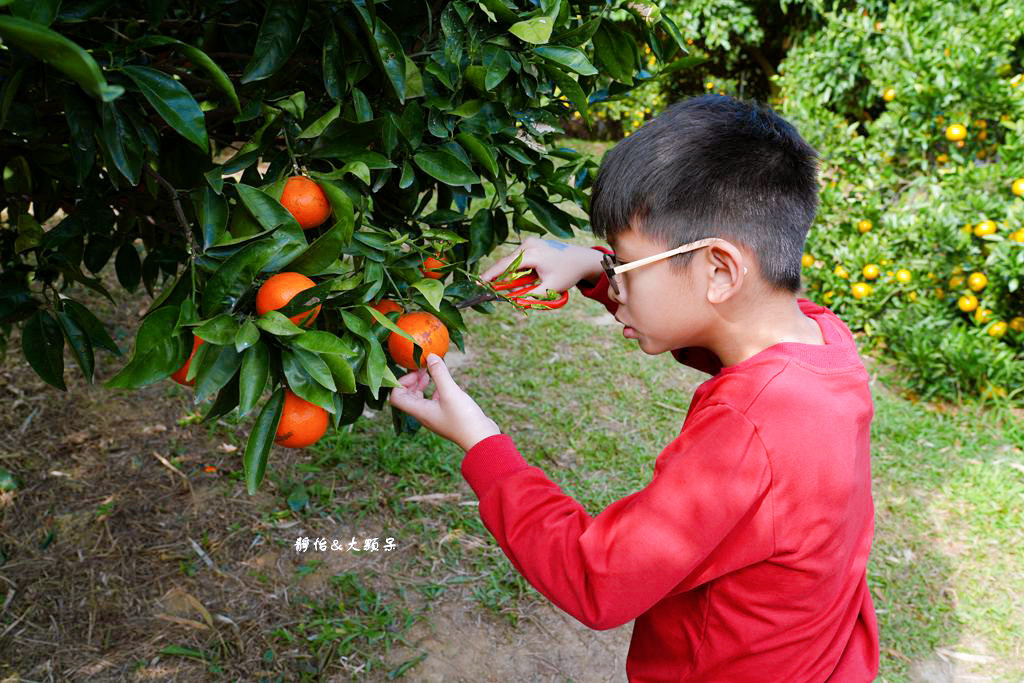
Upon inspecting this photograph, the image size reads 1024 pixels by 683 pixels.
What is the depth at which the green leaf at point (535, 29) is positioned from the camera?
1.16 m

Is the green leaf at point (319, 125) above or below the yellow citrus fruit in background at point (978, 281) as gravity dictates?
above

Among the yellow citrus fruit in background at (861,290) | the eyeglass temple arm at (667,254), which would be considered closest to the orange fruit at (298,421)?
the eyeglass temple arm at (667,254)

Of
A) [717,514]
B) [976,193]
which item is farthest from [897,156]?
[717,514]

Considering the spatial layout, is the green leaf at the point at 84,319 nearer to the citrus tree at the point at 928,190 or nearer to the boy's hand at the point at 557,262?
the boy's hand at the point at 557,262

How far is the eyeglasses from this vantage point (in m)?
1.23

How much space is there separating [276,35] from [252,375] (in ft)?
1.55

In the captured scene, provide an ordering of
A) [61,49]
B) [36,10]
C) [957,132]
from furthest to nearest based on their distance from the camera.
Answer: [957,132] → [36,10] → [61,49]

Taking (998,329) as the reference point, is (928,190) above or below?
above

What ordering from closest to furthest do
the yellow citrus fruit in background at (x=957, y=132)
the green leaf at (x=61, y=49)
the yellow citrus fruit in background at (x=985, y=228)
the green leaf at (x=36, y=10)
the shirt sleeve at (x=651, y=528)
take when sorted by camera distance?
the green leaf at (x=61, y=49)
the green leaf at (x=36, y=10)
the shirt sleeve at (x=651, y=528)
the yellow citrus fruit in background at (x=985, y=228)
the yellow citrus fruit in background at (x=957, y=132)

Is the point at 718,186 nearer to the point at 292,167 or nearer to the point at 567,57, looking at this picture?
the point at 567,57

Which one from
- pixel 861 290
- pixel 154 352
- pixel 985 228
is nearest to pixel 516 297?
pixel 154 352

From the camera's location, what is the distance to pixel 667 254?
1.25 m

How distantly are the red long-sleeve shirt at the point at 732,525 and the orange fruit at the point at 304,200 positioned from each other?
448 mm

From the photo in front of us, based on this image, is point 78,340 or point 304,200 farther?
point 78,340
